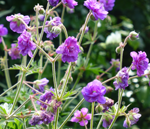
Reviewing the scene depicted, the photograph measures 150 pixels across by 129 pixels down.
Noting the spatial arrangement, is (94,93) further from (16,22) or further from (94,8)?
(16,22)

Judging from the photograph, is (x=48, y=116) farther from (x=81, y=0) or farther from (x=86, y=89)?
(x=81, y=0)

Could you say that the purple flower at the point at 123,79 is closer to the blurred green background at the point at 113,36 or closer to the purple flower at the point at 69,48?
the purple flower at the point at 69,48

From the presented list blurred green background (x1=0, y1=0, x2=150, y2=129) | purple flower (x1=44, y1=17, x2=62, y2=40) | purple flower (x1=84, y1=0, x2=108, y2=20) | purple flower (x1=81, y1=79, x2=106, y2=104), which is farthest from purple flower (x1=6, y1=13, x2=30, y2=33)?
blurred green background (x1=0, y1=0, x2=150, y2=129)

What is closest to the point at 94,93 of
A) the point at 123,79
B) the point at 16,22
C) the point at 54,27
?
the point at 123,79

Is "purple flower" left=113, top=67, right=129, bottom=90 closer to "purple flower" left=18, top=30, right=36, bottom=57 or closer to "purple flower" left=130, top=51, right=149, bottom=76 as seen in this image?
"purple flower" left=130, top=51, right=149, bottom=76

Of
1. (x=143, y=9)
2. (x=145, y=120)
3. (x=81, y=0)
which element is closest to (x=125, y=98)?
(x=145, y=120)

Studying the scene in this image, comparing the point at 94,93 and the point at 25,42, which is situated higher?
the point at 25,42

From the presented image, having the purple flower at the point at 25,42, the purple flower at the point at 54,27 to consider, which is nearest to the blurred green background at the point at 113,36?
A: the purple flower at the point at 54,27

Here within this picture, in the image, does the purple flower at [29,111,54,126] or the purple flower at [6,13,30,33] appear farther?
the purple flower at [6,13,30,33]

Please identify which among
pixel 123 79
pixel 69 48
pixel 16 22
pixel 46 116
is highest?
pixel 16 22

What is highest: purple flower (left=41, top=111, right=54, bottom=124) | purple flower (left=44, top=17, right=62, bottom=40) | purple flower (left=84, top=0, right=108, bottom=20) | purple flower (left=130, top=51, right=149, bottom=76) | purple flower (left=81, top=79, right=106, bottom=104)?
purple flower (left=84, top=0, right=108, bottom=20)
